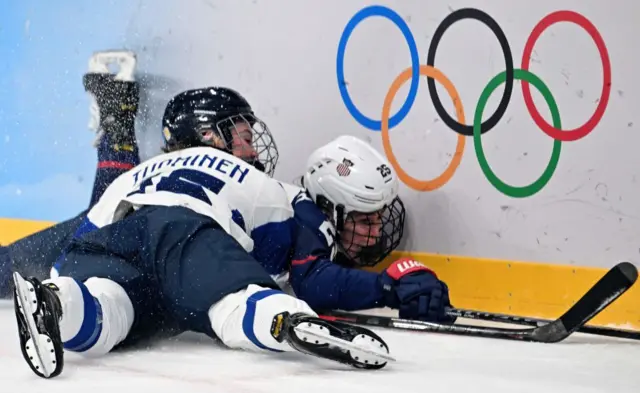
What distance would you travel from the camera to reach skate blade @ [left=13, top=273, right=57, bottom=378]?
5.65ft

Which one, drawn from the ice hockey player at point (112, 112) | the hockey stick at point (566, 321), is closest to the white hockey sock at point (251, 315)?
the hockey stick at point (566, 321)

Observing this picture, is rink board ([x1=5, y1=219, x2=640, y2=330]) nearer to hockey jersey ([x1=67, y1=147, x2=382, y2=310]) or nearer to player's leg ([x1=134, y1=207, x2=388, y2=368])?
hockey jersey ([x1=67, y1=147, x2=382, y2=310])

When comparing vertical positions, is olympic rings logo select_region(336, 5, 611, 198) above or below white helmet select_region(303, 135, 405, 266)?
above

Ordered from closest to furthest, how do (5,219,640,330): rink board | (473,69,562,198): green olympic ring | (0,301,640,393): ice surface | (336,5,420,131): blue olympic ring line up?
1. (0,301,640,393): ice surface
2. (5,219,640,330): rink board
3. (473,69,562,198): green olympic ring
4. (336,5,420,131): blue olympic ring

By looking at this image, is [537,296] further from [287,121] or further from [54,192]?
[54,192]

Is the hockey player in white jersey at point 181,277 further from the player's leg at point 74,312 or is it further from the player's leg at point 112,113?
the player's leg at point 112,113

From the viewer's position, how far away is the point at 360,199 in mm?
3053

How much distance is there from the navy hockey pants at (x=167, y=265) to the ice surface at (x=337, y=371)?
73mm

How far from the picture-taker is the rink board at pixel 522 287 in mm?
2779

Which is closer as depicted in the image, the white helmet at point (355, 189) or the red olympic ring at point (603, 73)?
the red olympic ring at point (603, 73)

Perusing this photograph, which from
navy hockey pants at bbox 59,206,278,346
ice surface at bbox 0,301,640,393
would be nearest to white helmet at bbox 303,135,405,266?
ice surface at bbox 0,301,640,393

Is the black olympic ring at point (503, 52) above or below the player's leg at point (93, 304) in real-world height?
above

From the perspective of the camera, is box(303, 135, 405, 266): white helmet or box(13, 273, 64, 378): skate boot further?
box(303, 135, 405, 266): white helmet

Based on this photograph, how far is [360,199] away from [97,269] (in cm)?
108
